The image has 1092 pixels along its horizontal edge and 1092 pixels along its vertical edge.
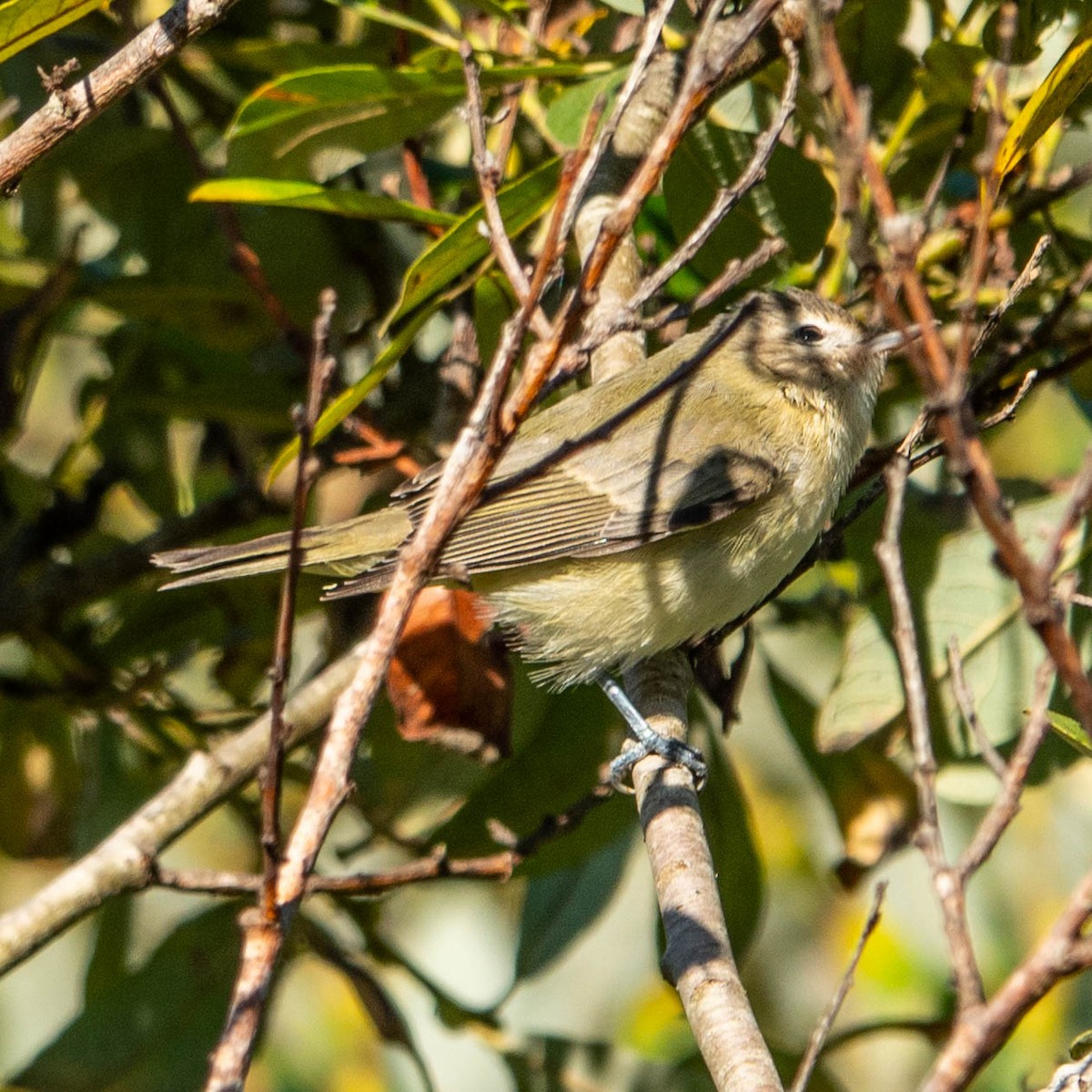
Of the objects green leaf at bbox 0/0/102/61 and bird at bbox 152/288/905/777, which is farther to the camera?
bird at bbox 152/288/905/777

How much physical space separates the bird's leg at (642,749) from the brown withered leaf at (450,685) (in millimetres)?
237

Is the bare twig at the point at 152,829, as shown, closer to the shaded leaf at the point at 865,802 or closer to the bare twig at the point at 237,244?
the bare twig at the point at 237,244

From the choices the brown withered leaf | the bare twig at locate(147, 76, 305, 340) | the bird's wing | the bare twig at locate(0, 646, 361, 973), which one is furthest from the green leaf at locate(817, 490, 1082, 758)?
the bare twig at locate(147, 76, 305, 340)

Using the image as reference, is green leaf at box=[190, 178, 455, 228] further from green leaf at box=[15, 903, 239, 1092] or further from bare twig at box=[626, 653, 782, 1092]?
green leaf at box=[15, 903, 239, 1092]

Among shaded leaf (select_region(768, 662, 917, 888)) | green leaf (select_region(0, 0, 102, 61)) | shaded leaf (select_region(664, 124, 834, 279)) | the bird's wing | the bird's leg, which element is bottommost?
shaded leaf (select_region(768, 662, 917, 888))

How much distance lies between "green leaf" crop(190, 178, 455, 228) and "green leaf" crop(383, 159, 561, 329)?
0.13m

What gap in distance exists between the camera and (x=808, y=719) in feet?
11.2

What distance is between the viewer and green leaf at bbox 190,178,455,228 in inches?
102

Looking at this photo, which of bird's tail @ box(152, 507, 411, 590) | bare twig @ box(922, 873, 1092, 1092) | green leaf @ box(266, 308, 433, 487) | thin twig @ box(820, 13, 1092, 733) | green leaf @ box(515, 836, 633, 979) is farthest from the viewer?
green leaf @ box(515, 836, 633, 979)

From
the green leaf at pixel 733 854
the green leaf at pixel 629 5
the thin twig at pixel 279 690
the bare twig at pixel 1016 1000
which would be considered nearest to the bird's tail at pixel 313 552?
the green leaf at pixel 733 854

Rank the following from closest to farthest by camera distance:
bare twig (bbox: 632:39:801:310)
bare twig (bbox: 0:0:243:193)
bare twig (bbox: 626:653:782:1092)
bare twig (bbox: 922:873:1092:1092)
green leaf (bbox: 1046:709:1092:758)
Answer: bare twig (bbox: 922:873:1092:1092), bare twig (bbox: 626:653:782:1092), bare twig (bbox: 632:39:801:310), green leaf (bbox: 1046:709:1092:758), bare twig (bbox: 0:0:243:193)

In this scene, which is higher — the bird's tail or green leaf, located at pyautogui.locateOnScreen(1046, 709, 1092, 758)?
the bird's tail

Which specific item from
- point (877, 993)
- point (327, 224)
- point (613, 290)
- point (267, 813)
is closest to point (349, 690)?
point (267, 813)

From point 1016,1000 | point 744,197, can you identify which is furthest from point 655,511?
point 1016,1000
